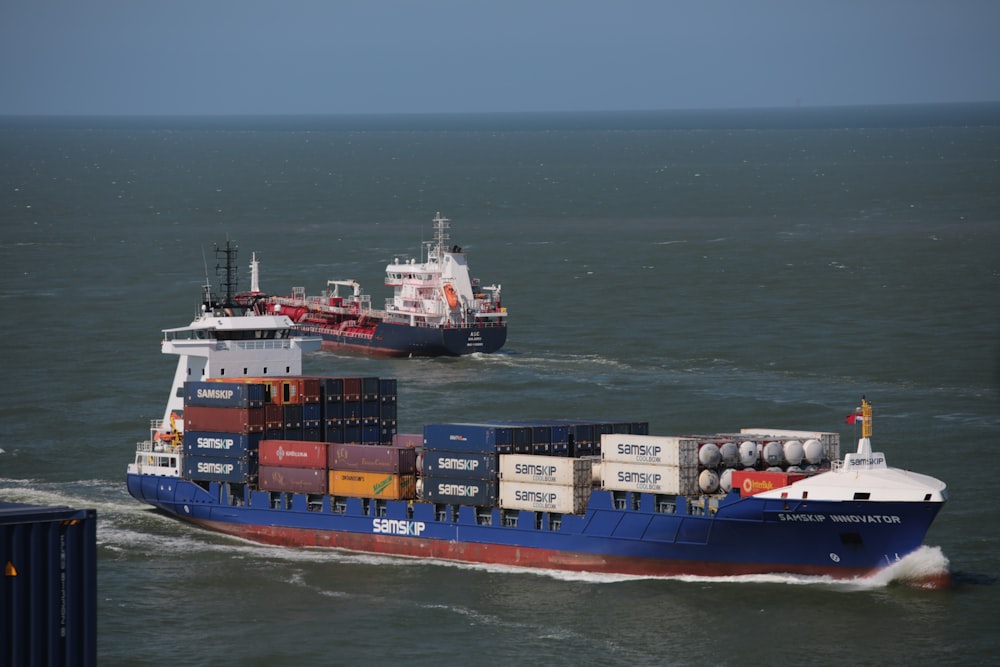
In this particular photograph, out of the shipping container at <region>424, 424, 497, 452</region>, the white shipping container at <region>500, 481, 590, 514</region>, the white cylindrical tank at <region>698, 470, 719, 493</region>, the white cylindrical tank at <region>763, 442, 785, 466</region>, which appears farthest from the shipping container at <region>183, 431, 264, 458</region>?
the white cylindrical tank at <region>763, 442, 785, 466</region>

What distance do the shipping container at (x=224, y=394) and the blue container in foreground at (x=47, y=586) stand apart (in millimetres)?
28433

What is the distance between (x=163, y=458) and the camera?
65188mm

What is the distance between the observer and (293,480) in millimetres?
59688

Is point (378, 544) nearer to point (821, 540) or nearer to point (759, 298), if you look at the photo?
point (821, 540)

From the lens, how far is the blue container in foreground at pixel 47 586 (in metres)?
30.1

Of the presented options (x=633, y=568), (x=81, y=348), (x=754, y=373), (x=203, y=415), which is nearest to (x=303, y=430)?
(x=203, y=415)

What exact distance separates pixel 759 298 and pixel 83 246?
198 ft

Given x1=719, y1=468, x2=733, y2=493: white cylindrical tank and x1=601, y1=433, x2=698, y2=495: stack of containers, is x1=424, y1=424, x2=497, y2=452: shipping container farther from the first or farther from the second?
x1=719, y1=468, x2=733, y2=493: white cylindrical tank

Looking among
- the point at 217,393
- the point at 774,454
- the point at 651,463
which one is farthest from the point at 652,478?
the point at 217,393

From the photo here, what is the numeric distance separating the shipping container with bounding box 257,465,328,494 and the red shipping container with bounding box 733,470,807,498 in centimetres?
Answer: 1406

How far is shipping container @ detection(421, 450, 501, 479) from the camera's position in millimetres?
55562

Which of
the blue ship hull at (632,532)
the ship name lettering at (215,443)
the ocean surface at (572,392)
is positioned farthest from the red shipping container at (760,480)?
the ship name lettering at (215,443)

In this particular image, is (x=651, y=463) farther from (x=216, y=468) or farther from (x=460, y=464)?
(x=216, y=468)

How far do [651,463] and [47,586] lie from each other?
83.5 feet
